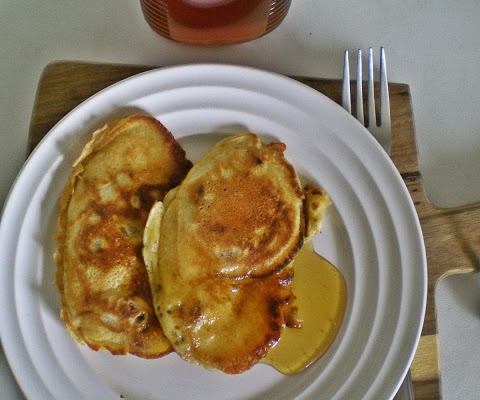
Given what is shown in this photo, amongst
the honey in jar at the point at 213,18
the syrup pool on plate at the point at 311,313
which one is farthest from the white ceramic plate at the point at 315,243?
the honey in jar at the point at 213,18

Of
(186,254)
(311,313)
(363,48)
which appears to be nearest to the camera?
(186,254)

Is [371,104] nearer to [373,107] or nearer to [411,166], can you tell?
[373,107]

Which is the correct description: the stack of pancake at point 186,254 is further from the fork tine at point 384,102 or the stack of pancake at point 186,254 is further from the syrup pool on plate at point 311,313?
the fork tine at point 384,102

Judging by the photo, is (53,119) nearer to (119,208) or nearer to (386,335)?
(119,208)

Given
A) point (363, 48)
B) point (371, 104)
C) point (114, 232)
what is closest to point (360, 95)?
point (371, 104)

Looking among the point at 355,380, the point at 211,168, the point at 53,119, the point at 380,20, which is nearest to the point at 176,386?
the point at 355,380
